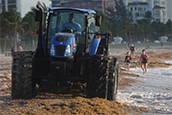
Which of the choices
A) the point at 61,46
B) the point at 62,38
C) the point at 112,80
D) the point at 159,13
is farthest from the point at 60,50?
the point at 159,13

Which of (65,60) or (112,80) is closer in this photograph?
(65,60)

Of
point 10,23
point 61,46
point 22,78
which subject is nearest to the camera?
point 61,46

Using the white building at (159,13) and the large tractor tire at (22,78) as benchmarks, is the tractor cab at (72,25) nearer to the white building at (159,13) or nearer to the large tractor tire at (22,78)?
the large tractor tire at (22,78)

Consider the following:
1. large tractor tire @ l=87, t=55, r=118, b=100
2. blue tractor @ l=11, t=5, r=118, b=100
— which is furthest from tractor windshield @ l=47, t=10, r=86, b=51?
large tractor tire @ l=87, t=55, r=118, b=100

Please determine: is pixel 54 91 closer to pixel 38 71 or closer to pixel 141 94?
pixel 38 71

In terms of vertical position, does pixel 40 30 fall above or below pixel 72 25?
below

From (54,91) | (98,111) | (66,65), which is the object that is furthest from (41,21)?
(98,111)

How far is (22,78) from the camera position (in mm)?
8602

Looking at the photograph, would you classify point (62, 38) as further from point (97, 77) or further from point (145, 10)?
point (145, 10)

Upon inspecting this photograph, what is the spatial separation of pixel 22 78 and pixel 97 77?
189 cm

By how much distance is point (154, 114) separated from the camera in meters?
7.92

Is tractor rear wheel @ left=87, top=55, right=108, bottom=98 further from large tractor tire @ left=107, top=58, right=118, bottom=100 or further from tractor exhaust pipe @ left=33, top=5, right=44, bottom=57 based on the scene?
tractor exhaust pipe @ left=33, top=5, right=44, bottom=57

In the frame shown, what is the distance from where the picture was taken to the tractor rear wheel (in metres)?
8.62

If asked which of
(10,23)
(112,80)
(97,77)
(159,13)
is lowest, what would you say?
(112,80)
